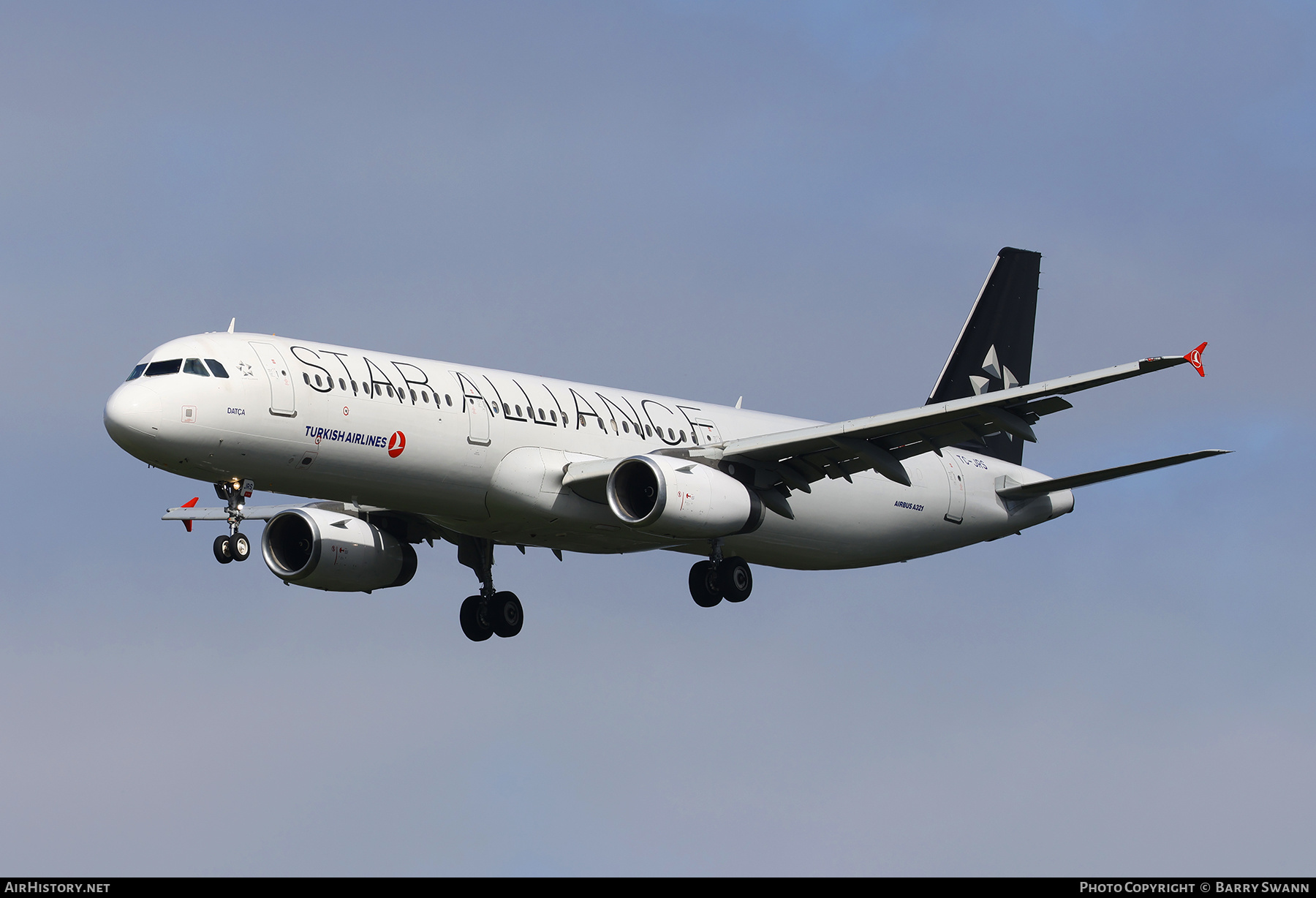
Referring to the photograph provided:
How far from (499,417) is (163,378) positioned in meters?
6.83

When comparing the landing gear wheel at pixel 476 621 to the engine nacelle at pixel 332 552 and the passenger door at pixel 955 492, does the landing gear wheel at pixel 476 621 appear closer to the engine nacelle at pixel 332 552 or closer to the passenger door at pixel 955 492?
the engine nacelle at pixel 332 552

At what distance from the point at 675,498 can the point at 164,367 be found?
10299mm

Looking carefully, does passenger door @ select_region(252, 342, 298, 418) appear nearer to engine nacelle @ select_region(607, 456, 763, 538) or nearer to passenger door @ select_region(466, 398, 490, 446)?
passenger door @ select_region(466, 398, 490, 446)

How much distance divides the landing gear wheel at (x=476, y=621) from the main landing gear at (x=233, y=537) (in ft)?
32.1

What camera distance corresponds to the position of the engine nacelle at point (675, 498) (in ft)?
117

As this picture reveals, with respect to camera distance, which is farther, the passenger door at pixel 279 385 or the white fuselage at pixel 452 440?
the passenger door at pixel 279 385

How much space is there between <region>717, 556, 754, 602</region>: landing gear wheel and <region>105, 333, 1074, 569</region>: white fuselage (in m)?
0.71

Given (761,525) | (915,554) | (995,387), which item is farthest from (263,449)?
(995,387)

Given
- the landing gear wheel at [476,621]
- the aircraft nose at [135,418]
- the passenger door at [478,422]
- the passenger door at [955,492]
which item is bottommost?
the aircraft nose at [135,418]

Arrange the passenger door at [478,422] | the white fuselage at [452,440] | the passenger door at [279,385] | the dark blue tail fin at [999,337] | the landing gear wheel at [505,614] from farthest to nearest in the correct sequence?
the dark blue tail fin at [999,337]
the landing gear wheel at [505,614]
the passenger door at [478,422]
the passenger door at [279,385]
the white fuselage at [452,440]

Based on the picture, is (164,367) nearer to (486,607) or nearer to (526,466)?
(526,466)

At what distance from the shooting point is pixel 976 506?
44938 mm

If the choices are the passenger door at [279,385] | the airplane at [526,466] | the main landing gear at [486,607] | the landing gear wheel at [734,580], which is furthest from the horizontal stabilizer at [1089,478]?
the passenger door at [279,385]

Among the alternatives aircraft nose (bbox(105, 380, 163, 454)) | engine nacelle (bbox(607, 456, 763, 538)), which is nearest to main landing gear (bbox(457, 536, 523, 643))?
engine nacelle (bbox(607, 456, 763, 538))
